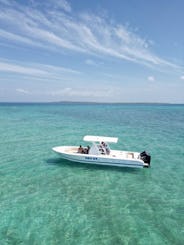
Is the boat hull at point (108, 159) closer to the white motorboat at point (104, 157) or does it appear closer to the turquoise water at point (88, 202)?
the white motorboat at point (104, 157)

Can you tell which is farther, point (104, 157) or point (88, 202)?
point (104, 157)

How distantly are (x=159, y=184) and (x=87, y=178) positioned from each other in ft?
15.6

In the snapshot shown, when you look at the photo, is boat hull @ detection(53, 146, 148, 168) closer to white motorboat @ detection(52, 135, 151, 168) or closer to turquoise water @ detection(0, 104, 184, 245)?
white motorboat @ detection(52, 135, 151, 168)

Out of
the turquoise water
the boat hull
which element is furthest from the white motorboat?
the turquoise water

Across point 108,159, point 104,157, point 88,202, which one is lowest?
point 88,202

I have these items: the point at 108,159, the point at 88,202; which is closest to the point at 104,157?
the point at 108,159

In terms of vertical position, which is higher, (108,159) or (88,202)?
(108,159)

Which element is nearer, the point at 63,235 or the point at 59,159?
the point at 63,235

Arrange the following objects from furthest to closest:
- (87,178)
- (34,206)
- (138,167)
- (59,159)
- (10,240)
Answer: (59,159) < (138,167) < (87,178) < (34,206) < (10,240)

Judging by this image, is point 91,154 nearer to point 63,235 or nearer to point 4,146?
point 63,235

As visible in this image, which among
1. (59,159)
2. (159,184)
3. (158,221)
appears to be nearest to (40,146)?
(59,159)

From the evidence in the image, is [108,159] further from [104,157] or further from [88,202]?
[88,202]

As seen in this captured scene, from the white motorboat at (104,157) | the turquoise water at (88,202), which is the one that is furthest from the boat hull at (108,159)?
the turquoise water at (88,202)

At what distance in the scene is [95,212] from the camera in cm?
965
